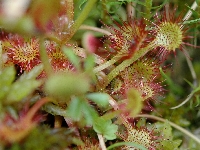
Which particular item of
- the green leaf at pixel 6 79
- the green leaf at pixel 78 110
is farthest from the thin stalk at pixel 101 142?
the green leaf at pixel 6 79

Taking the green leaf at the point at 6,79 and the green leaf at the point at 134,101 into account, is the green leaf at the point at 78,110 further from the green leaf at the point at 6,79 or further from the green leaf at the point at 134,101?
the green leaf at the point at 6,79

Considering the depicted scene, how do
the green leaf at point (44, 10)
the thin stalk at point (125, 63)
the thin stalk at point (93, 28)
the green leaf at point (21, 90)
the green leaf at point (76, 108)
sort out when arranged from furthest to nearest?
the thin stalk at point (93, 28), the thin stalk at point (125, 63), the green leaf at point (21, 90), the green leaf at point (76, 108), the green leaf at point (44, 10)

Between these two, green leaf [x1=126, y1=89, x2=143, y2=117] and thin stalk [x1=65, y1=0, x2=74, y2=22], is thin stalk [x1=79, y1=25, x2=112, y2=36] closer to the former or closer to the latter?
thin stalk [x1=65, y1=0, x2=74, y2=22]

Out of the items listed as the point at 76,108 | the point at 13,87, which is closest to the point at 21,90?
the point at 13,87

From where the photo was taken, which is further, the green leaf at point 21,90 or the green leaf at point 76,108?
the green leaf at point 21,90

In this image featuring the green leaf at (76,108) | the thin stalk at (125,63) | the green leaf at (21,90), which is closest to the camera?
the green leaf at (76,108)

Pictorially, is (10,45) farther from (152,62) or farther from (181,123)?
(181,123)
